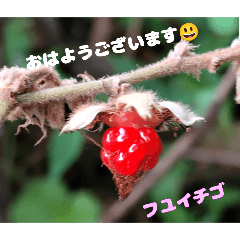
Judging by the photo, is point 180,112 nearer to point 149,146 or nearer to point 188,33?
point 149,146

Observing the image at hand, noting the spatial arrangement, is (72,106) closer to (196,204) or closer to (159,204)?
(159,204)

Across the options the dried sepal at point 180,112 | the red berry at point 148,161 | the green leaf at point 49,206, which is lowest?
the green leaf at point 49,206

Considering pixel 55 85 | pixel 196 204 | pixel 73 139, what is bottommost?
pixel 196 204

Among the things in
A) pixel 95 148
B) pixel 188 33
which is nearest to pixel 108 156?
pixel 188 33

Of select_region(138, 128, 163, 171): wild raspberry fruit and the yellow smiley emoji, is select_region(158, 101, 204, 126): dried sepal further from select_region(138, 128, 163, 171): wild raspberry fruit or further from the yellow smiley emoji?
the yellow smiley emoji

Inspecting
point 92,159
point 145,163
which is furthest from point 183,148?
point 145,163

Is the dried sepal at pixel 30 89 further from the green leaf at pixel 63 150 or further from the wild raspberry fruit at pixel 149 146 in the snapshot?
the green leaf at pixel 63 150

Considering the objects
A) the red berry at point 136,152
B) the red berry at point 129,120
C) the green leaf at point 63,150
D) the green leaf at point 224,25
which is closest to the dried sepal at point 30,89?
the red berry at point 129,120
